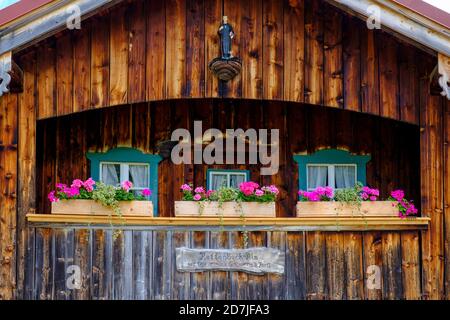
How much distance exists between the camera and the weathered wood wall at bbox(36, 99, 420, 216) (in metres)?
11.1

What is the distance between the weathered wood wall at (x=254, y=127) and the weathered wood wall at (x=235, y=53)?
1525 mm

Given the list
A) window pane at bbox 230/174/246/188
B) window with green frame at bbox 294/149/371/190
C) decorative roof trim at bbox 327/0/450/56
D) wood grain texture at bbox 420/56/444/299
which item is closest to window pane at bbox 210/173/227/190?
window pane at bbox 230/174/246/188

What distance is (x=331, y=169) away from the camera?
11367 millimetres

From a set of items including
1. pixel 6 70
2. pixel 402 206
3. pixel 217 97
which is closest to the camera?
pixel 6 70

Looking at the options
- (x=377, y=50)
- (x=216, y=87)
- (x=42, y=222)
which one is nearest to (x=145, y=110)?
(x=216, y=87)

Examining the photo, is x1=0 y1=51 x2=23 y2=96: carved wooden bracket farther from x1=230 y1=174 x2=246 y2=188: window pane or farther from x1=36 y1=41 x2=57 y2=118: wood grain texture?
x1=230 y1=174 x2=246 y2=188: window pane

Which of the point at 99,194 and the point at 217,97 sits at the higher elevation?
the point at 217,97

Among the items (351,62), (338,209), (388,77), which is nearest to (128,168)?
(338,209)

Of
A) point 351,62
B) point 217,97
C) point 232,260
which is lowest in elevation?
point 232,260

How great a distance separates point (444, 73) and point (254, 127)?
10.3 ft

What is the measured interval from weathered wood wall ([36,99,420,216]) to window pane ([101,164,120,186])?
223 millimetres

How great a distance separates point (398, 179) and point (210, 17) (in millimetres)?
3709

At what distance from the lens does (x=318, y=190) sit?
998cm

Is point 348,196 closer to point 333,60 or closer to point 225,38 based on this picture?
point 333,60
